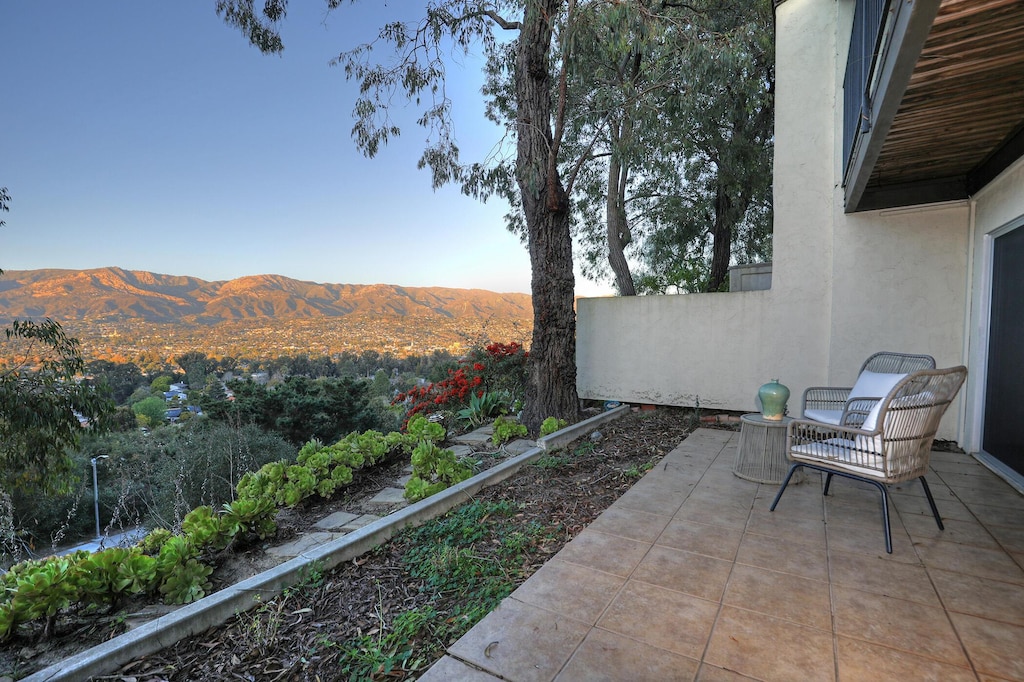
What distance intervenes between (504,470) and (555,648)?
2020 millimetres

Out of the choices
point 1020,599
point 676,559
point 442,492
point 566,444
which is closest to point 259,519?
point 442,492

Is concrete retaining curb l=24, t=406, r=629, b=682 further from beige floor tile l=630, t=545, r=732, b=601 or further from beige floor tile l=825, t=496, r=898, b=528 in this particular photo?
beige floor tile l=825, t=496, r=898, b=528

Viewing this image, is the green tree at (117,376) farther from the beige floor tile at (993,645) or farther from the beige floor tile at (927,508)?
the beige floor tile at (927,508)

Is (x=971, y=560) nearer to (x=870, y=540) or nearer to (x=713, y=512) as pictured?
(x=870, y=540)

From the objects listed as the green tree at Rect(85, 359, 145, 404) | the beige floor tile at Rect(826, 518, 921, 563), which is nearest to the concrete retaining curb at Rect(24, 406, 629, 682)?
the beige floor tile at Rect(826, 518, 921, 563)

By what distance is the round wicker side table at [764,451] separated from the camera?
3.25 metres

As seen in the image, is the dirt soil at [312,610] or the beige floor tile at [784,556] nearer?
the dirt soil at [312,610]

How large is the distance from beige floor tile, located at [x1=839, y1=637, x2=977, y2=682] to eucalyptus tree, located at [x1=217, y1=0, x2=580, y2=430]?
11.8 ft

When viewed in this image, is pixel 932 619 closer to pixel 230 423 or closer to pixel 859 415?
pixel 859 415

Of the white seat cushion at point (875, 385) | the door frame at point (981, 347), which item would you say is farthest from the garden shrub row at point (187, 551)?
the door frame at point (981, 347)

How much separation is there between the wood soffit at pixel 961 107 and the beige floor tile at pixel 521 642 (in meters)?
2.59

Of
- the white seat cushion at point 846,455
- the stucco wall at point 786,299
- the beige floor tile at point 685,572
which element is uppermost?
the stucco wall at point 786,299

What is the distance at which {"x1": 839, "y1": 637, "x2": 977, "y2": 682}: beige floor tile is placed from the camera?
142cm

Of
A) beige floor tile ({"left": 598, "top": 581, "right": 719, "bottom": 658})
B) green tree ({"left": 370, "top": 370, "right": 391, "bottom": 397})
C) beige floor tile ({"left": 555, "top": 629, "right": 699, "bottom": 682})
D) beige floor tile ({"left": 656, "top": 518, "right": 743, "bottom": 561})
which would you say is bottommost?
green tree ({"left": 370, "top": 370, "right": 391, "bottom": 397})
